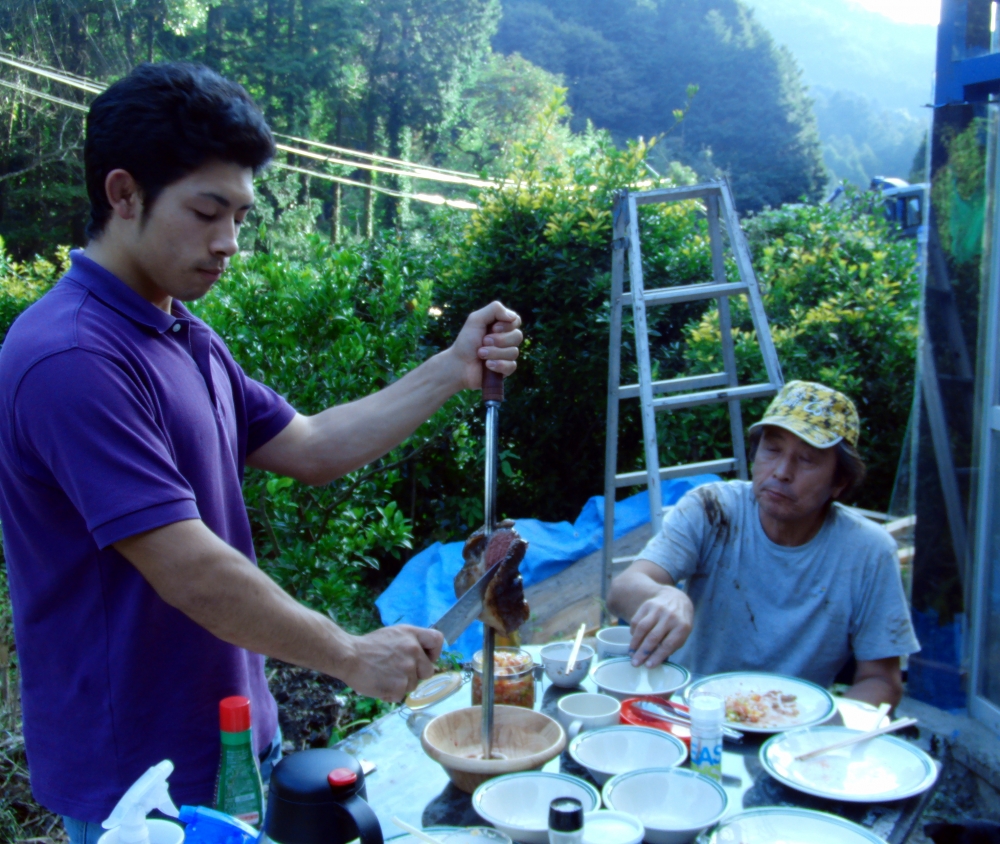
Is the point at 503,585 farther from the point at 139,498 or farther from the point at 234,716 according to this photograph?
the point at 139,498

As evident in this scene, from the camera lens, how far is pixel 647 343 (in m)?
4.48

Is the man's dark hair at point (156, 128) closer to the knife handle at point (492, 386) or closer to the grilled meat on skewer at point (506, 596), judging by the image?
the knife handle at point (492, 386)

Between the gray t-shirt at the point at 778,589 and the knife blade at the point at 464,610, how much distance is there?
1.20 m

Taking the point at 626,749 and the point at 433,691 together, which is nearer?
the point at 626,749

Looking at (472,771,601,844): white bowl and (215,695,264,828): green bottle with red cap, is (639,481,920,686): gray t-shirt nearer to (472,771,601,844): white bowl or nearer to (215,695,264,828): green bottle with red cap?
(472,771,601,844): white bowl

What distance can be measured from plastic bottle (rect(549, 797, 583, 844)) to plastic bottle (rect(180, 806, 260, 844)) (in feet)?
1.59

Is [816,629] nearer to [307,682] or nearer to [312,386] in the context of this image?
[307,682]

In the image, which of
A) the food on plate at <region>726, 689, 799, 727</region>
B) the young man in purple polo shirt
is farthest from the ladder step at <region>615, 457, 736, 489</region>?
Result: the young man in purple polo shirt

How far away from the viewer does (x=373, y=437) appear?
A: 7.91 feet

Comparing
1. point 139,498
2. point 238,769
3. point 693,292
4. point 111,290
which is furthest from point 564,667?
point 693,292

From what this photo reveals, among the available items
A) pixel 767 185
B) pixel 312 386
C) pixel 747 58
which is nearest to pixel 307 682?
pixel 312 386

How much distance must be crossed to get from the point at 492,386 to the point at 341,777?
1.03m

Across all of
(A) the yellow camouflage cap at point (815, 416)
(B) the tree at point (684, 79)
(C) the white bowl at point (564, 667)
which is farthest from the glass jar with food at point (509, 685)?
(B) the tree at point (684, 79)

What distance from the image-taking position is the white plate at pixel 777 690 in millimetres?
2027
